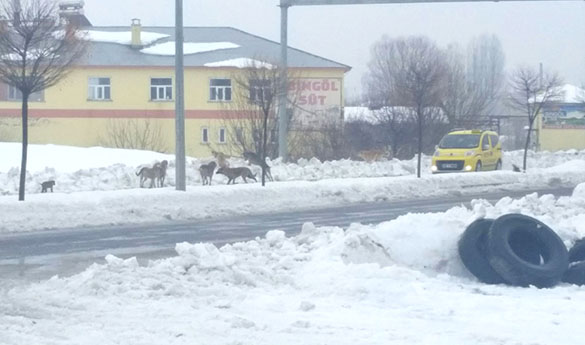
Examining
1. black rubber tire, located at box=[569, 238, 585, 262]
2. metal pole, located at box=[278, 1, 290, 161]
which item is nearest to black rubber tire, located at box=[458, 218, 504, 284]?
black rubber tire, located at box=[569, 238, 585, 262]

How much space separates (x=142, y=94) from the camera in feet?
196

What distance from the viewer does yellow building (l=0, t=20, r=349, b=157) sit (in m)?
58.4

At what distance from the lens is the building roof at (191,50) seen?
195 ft

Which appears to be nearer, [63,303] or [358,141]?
[63,303]

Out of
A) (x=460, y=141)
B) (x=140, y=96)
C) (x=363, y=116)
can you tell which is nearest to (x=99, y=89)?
(x=140, y=96)

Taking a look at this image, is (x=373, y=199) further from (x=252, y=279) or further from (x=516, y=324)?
(x=516, y=324)

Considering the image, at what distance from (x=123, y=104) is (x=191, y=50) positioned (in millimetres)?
5071

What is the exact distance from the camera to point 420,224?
1305 centimetres

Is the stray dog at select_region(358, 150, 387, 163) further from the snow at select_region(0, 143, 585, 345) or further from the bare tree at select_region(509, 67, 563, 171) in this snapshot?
the snow at select_region(0, 143, 585, 345)

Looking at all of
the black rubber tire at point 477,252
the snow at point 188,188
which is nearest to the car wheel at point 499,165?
the snow at point 188,188

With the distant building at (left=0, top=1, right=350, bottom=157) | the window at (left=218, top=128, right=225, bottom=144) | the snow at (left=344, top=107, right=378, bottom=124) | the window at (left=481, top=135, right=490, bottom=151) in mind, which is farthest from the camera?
the distant building at (left=0, top=1, right=350, bottom=157)

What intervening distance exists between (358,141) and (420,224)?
124ft

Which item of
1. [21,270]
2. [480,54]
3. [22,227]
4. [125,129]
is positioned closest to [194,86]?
[125,129]

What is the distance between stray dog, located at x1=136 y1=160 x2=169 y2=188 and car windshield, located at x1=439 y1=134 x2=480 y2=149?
49.2 feet
